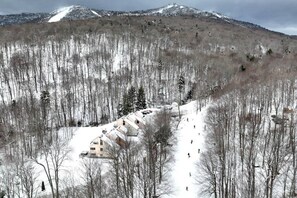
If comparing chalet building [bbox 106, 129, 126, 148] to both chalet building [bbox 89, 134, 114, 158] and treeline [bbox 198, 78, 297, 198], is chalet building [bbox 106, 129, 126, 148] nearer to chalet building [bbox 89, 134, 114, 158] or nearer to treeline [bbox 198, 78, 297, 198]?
chalet building [bbox 89, 134, 114, 158]

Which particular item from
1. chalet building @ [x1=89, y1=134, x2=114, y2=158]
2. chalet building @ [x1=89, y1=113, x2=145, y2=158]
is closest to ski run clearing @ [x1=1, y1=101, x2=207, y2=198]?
chalet building @ [x1=89, y1=134, x2=114, y2=158]

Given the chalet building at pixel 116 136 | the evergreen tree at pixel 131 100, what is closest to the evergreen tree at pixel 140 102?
the evergreen tree at pixel 131 100

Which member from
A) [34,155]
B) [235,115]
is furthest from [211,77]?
[34,155]

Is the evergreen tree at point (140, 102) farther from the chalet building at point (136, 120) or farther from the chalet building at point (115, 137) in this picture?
the chalet building at point (115, 137)

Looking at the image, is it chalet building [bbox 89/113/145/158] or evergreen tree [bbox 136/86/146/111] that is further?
evergreen tree [bbox 136/86/146/111]

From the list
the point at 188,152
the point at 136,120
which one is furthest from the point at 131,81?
the point at 188,152

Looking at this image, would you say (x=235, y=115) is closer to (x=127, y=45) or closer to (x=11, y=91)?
(x=11, y=91)

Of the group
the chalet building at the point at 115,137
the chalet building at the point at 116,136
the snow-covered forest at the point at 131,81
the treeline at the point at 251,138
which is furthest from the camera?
the chalet building at the point at 116,136
